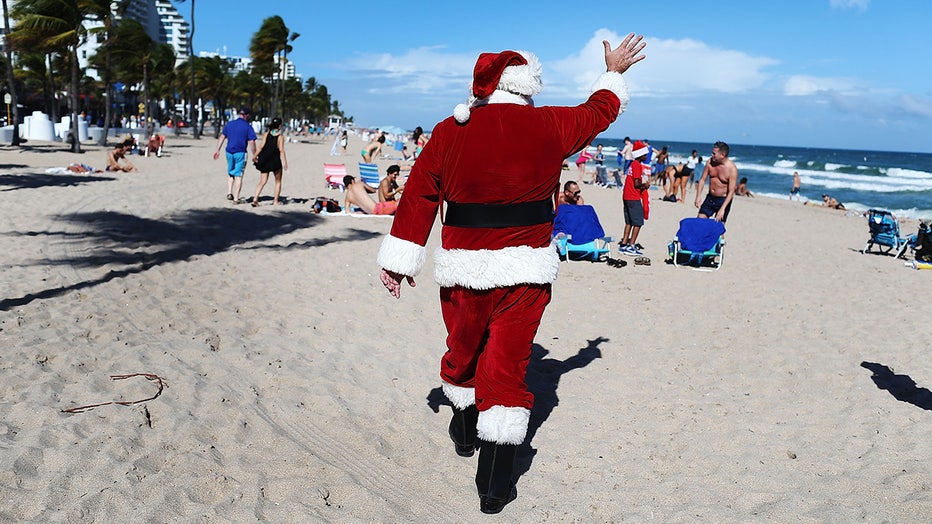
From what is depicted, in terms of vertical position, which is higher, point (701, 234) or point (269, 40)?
point (269, 40)

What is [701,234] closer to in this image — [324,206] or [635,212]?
[635,212]

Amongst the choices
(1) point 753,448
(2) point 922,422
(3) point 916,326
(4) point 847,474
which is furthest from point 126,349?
(3) point 916,326

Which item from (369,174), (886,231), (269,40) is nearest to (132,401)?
(886,231)

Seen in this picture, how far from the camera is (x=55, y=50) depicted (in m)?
23.8

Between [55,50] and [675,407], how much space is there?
2618 centimetres

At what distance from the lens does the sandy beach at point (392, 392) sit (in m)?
3.18

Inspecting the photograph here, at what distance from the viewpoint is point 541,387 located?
4961 mm

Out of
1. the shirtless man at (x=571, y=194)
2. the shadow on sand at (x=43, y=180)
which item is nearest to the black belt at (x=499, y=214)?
the shirtless man at (x=571, y=194)

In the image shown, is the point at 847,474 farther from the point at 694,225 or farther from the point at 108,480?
the point at 694,225

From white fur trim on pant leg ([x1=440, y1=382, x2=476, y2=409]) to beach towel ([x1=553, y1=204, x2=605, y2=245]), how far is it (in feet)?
A: 21.5

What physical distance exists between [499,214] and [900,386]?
3888mm

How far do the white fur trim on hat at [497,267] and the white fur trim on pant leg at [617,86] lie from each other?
2.89ft

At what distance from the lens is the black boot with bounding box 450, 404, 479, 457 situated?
3.69 meters

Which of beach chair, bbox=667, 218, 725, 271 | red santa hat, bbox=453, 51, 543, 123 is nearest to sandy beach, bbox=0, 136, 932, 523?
beach chair, bbox=667, 218, 725, 271
